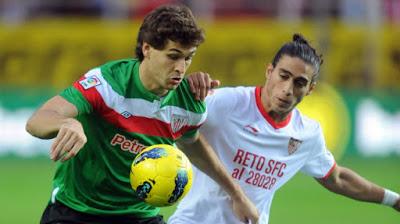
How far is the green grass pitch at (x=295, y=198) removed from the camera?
14188mm

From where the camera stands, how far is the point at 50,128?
6000 millimetres

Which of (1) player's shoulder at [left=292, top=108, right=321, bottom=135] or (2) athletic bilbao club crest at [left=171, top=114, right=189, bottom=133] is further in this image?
(1) player's shoulder at [left=292, top=108, right=321, bottom=135]

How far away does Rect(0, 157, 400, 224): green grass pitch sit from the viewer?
14188 mm

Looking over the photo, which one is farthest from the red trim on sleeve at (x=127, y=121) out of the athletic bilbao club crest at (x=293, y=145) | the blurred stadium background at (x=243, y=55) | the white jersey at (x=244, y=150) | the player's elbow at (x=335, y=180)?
the blurred stadium background at (x=243, y=55)

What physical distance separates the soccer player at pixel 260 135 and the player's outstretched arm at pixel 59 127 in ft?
5.23

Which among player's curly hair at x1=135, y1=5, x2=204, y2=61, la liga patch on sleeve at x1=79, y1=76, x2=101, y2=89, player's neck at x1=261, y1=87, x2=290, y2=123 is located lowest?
player's neck at x1=261, y1=87, x2=290, y2=123

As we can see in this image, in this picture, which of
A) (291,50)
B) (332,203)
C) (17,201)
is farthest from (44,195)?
(291,50)

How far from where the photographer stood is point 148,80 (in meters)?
6.83

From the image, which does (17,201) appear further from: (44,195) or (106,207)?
(106,207)

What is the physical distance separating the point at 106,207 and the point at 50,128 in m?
1.15

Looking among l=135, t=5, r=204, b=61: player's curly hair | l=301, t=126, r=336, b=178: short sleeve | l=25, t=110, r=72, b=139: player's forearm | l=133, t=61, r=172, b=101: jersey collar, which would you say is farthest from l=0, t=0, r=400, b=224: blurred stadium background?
l=25, t=110, r=72, b=139: player's forearm

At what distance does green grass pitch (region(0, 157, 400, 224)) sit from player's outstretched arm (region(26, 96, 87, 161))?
7348mm

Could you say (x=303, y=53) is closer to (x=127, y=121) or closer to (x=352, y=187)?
(x=352, y=187)

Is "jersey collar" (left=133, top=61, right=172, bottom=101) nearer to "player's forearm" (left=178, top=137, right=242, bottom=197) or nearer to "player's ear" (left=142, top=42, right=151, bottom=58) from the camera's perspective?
"player's ear" (left=142, top=42, right=151, bottom=58)
